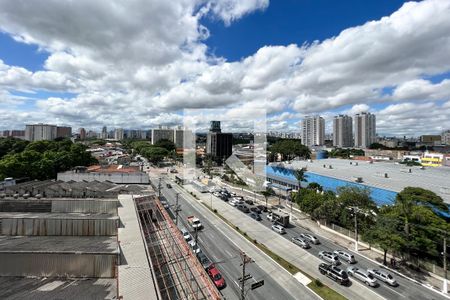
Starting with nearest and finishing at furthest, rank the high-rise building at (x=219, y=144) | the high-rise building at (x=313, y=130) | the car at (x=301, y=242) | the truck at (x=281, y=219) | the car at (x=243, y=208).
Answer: the car at (x=301, y=242) → the truck at (x=281, y=219) → the car at (x=243, y=208) → the high-rise building at (x=219, y=144) → the high-rise building at (x=313, y=130)

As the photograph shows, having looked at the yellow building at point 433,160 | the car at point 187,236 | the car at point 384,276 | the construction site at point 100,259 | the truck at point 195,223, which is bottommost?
the car at point 384,276

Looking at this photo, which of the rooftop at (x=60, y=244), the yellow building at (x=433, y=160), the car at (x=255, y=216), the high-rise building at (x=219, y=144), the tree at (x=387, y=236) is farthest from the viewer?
the high-rise building at (x=219, y=144)

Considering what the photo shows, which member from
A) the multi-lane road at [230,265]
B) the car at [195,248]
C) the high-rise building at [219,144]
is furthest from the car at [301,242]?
the high-rise building at [219,144]

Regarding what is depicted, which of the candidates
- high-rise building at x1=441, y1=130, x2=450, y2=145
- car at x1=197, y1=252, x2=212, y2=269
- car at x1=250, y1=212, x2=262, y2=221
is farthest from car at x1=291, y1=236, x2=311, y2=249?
high-rise building at x1=441, y1=130, x2=450, y2=145

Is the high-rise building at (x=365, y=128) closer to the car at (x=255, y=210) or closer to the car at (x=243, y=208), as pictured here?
the car at (x=255, y=210)

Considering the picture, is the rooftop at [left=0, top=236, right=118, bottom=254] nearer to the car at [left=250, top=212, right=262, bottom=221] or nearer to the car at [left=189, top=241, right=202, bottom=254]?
the car at [left=189, top=241, right=202, bottom=254]

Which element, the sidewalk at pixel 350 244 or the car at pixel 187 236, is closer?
the sidewalk at pixel 350 244
